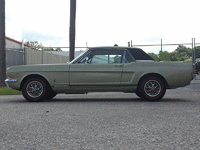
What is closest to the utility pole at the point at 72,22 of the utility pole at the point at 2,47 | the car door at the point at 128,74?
the utility pole at the point at 2,47

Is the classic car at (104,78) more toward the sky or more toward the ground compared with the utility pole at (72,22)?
more toward the ground

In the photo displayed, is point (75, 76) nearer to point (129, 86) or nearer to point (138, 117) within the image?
point (129, 86)

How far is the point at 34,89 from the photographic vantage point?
832cm

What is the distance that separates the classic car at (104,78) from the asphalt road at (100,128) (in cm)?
139

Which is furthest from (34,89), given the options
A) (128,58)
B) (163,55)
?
(163,55)

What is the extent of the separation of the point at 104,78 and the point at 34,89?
6.71 ft

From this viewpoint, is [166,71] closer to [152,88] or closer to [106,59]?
[152,88]

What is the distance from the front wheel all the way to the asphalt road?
130 centimetres

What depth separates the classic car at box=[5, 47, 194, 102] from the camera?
829 cm

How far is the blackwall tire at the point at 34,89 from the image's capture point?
8297 millimetres

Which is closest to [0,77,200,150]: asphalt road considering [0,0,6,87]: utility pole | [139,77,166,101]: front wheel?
[139,77,166,101]: front wheel

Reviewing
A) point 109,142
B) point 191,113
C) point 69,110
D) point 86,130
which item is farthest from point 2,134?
point 191,113

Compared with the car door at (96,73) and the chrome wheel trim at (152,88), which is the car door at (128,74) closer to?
the car door at (96,73)

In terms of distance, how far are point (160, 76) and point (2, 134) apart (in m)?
5.26
